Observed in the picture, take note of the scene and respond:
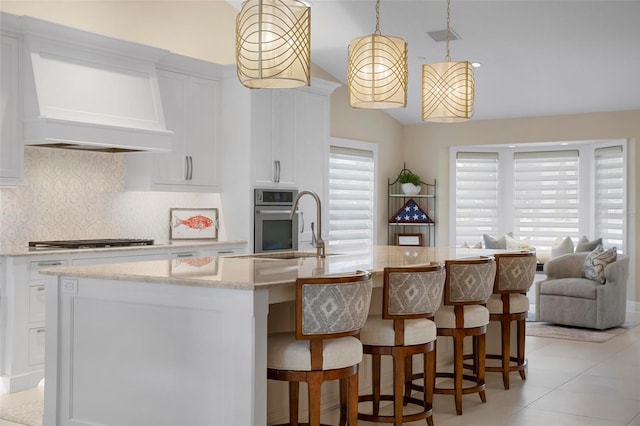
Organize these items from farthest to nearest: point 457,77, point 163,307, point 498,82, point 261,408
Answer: point 498,82
point 457,77
point 163,307
point 261,408

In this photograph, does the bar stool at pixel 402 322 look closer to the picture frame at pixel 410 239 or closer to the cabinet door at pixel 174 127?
the cabinet door at pixel 174 127

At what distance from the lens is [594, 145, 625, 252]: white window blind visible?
A: 8.74 metres

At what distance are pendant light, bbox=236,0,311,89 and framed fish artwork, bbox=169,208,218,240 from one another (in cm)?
345

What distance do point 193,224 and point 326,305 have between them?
13.4ft

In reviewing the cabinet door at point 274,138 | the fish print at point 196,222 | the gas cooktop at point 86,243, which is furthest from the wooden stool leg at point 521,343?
the fish print at point 196,222

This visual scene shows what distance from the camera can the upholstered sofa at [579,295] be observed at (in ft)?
23.9

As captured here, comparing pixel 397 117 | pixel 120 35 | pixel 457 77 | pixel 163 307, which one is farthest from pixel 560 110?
pixel 163 307

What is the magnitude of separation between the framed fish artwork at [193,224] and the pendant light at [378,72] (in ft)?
9.98

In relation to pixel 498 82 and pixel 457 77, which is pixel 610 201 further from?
pixel 457 77

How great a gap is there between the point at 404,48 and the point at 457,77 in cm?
56

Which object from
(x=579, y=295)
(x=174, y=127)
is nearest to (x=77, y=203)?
(x=174, y=127)

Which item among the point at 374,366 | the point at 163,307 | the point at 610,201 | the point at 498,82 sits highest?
the point at 498,82

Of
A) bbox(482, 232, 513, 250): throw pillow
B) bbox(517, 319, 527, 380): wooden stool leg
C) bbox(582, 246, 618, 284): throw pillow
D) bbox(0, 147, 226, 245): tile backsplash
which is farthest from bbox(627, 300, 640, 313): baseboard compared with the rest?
bbox(0, 147, 226, 245): tile backsplash

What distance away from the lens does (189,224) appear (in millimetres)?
6949
